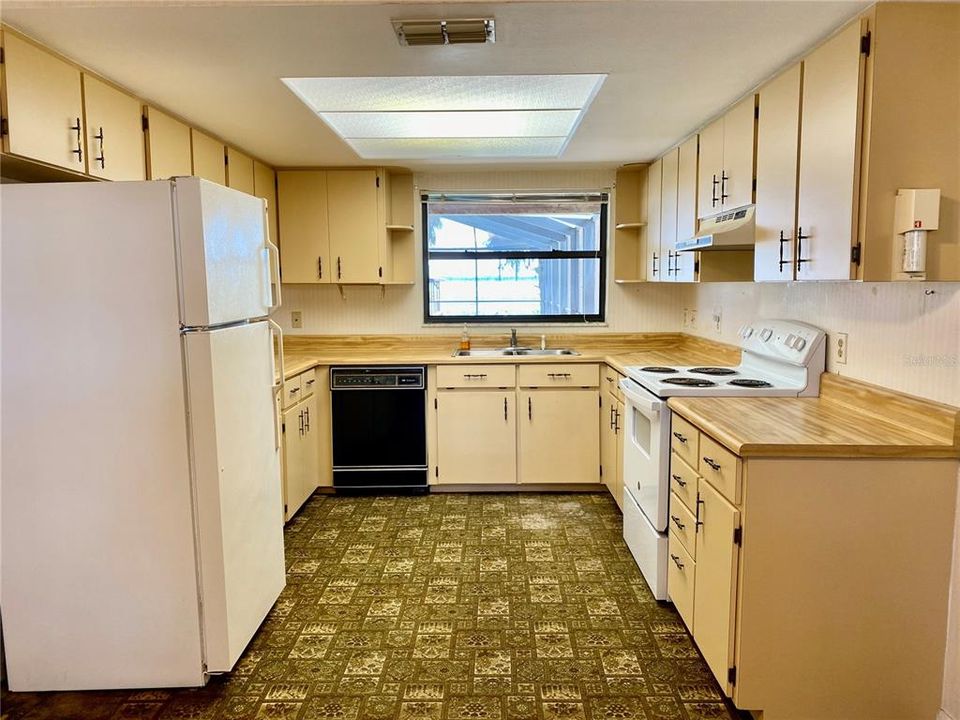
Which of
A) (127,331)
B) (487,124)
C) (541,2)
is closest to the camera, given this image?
(541,2)

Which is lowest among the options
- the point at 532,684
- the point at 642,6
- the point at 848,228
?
the point at 532,684

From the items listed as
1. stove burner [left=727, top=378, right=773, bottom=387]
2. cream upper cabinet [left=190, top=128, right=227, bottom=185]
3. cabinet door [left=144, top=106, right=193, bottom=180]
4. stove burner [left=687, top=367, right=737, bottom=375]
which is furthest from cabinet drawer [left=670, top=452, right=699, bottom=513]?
cream upper cabinet [left=190, top=128, right=227, bottom=185]

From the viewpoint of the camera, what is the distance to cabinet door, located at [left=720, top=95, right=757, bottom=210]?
2498 millimetres

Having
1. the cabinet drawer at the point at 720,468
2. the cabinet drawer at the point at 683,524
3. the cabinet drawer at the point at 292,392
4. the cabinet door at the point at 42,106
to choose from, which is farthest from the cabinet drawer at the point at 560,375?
the cabinet door at the point at 42,106

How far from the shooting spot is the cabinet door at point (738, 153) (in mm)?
2498

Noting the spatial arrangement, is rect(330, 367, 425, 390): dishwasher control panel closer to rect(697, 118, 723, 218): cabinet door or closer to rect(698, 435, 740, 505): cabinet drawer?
rect(697, 118, 723, 218): cabinet door

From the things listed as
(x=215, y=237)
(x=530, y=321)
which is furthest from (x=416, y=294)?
(x=215, y=237)

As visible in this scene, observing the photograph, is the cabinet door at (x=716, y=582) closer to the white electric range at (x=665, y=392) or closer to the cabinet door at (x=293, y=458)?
the white electric range at (x=665, y=392)

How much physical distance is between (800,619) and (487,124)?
2.56 metres

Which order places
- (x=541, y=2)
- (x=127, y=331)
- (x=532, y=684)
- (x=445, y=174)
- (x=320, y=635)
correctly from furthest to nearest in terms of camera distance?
(x=445, y=174), (x=320, y=635), (x=532, y=684), (x=127, y=331), (x=541, y=2)

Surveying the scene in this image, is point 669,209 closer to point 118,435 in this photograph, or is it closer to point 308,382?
point 308,382

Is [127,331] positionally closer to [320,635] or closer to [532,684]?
[320,635]

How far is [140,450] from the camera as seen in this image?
2018 millimetres

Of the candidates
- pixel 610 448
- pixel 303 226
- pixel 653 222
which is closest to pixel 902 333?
pixel 610 448
